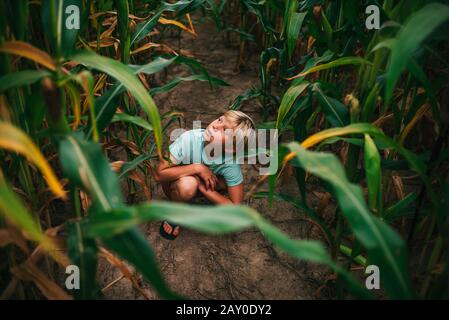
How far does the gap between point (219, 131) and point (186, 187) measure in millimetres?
254

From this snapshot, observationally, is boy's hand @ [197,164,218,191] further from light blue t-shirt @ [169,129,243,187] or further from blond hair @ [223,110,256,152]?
blond hair @ [223,110,256,152]

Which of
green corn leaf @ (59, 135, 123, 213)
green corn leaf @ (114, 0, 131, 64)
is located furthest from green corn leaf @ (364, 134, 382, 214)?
green corn leaf @ (114, 0, 131, 64)

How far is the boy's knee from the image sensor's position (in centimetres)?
146

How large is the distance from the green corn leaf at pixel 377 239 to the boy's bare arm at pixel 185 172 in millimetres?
775

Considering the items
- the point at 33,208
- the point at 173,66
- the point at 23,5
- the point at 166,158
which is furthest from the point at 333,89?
the point at 173,66

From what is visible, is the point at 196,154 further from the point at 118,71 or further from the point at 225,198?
the point at 118,71

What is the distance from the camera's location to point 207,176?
149 cm

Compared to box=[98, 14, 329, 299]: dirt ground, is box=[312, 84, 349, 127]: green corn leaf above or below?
above

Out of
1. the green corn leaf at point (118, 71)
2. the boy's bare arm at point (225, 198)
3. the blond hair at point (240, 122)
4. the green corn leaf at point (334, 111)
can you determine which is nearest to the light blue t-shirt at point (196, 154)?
the boy's bare arm at point (225, 198)

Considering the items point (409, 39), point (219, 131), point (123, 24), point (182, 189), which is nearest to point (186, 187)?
point (182, 189)

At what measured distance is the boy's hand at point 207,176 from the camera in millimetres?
1489

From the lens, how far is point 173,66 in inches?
96.0

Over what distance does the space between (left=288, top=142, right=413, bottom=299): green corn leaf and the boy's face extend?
0.72 metres
